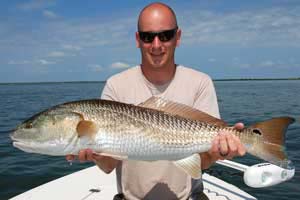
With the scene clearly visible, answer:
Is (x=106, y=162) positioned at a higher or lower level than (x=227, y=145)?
Answer: lower

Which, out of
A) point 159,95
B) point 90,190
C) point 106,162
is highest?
point 159,95

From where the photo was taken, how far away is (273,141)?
3.40 metres

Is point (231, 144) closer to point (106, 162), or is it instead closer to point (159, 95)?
point (159, 95)

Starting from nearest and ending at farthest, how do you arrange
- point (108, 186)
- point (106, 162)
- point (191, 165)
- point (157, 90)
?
point (191, 165), point (106, 162), point (157, 90), point (108, 186)

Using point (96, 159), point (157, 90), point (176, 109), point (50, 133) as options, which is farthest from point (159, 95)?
point (50, 133)

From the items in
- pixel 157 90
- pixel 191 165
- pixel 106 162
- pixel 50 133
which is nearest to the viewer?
pixel 191 165

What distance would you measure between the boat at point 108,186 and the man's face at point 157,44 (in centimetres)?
264

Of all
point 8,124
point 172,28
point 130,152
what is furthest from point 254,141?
point 8,124

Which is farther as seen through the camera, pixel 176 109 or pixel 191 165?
pixel 176 109

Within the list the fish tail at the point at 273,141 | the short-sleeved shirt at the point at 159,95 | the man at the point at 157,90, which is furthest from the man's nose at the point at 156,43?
the fish tail at the point at 273,141

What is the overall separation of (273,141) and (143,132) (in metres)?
1.14

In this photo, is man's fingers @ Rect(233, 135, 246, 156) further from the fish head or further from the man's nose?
the fish head

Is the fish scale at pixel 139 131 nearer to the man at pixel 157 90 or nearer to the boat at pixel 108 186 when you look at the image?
the man at pixel 157 90

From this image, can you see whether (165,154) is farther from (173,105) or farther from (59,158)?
(59,158)
